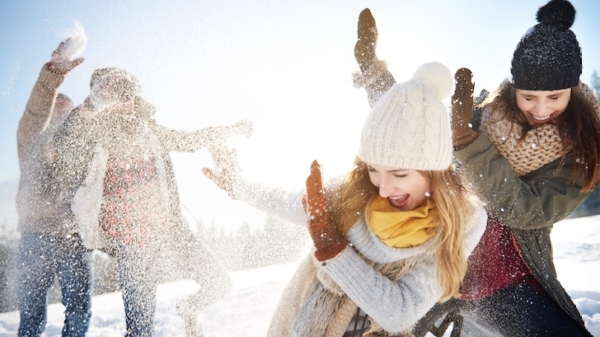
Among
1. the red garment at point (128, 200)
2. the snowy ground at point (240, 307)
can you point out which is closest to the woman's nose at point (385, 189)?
the snowy ground at point (240, 307)

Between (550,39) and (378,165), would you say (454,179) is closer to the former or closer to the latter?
(378,165)

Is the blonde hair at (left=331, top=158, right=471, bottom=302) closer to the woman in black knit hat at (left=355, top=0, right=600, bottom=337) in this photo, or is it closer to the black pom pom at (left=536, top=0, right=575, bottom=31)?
the woman in black knit hat at (left=355, top=0, right=600, bottom=337)

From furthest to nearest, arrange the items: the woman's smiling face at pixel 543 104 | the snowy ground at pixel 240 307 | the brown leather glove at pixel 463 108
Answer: the snowy ground at pixel 240 307, the woman's smiling face at pixel 543 104, the brown leather glove at pixel 463 108

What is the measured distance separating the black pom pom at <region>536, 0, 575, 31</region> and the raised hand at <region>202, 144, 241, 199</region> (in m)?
1.69

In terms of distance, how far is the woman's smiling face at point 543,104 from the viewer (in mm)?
1993

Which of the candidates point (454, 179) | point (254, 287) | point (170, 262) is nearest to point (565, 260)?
point (254, 287)

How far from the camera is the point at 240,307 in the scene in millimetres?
4699

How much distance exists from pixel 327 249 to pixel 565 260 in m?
5.91

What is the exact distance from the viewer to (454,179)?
1.80 metres

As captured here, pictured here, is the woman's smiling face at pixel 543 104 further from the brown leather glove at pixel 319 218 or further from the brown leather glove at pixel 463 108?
the brown leather glove at pixel 319 218

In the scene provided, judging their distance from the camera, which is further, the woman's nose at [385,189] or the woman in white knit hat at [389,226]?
the woman's nose at [385,189]

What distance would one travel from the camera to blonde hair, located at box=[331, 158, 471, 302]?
1666mm

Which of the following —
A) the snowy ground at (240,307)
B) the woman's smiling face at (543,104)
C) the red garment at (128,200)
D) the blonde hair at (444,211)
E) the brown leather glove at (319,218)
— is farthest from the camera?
the snowy ground at (240,307)

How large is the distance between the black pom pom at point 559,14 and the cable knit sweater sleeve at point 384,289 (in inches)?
53.2
